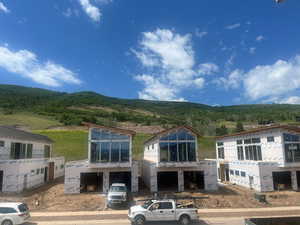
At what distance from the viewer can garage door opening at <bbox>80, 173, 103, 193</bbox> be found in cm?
2506

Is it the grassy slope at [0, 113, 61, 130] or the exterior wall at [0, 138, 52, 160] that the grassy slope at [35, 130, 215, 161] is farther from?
the exterior wall at [0, 138, 52, 160]

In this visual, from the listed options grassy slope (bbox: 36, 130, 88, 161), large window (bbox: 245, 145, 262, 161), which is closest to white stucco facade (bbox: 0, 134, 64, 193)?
grassy slope (bbox: 36, 130, 88, 161)

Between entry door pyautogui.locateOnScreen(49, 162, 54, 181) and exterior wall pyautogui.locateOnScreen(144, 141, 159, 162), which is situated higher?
exterior wall pyautogui.locateOnScreen(144, 141, 159, 162)

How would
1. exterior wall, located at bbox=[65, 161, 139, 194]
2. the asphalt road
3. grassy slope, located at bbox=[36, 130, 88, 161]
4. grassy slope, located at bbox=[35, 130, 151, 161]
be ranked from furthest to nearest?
grassy slope, located at bbox=[35, 130, 151, 161] → grassy slope, located at bbox=[36, 130, 88, 161] → exterior wall, located at bbox=[65, 161, 139, 194] → the asphalt road

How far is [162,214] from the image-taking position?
46.9 feet

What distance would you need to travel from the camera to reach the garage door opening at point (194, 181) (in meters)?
26.0

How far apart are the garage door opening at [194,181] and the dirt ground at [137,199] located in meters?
2.34

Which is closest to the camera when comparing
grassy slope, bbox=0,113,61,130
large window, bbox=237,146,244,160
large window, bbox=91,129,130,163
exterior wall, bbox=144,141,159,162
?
large window, bbox=91,129,130,163

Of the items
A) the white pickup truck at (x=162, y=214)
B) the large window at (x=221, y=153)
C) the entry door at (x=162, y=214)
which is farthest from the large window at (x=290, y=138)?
the entry door at (x=162, y=214)

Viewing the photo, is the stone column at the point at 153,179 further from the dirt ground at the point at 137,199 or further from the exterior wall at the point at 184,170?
the dirt ground at the point at 137,199

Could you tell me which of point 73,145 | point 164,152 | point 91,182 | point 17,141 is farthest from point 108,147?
point 73,145

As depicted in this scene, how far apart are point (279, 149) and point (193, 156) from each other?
9.80 metres

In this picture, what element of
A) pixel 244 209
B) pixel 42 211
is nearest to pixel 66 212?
pixel 42 211

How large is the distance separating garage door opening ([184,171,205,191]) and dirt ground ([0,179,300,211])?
2.34 m
